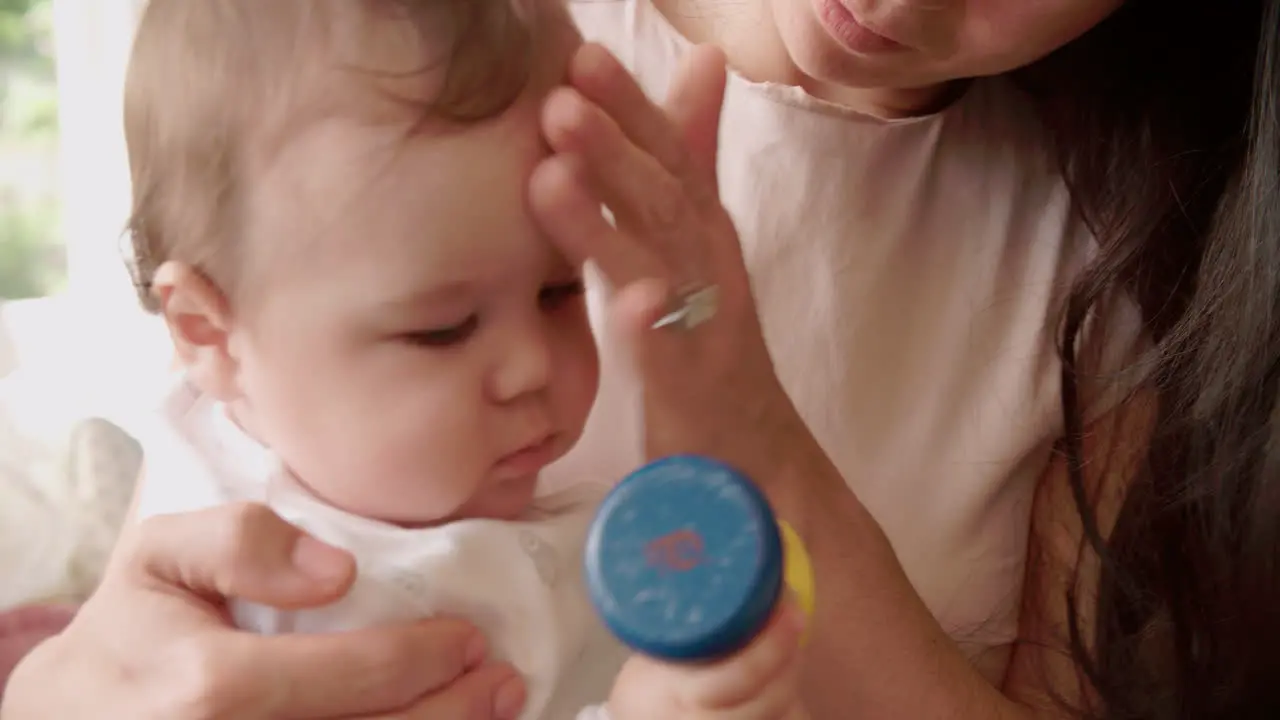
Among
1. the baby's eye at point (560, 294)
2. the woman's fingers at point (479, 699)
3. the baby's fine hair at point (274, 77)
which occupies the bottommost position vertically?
the woman's fingers at point (479, 699)

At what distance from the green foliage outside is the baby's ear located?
231 millimetres

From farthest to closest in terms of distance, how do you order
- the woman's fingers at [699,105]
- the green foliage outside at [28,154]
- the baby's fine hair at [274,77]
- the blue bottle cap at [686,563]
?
1. the green foliage outside at [28,154]
2. the woman's fingers at [699,105]
3. the baby's fine hair at [274,77]
4. the blue bottle cap at [686,563]

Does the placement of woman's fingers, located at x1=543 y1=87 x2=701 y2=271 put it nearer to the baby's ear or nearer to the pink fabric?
the baby's ear

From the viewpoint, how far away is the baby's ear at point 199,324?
0.54m

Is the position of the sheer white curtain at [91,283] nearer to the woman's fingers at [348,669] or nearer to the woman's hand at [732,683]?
the woman's fingers at [348,669]

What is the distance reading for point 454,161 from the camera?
52cm

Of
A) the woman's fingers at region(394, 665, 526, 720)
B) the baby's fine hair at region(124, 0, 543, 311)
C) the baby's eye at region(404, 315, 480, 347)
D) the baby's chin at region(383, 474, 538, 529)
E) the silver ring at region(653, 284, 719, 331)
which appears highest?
the baby's fine hair at region(124, 0, 543, 311)

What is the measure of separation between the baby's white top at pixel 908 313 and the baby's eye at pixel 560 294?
0.67 feet

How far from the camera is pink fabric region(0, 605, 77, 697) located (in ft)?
2.17

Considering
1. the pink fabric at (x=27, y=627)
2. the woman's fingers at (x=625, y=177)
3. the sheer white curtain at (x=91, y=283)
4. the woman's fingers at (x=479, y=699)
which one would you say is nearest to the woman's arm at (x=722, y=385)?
the woman's fingers at (x=625, y=177)

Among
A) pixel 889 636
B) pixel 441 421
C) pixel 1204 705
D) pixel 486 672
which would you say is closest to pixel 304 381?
pixel 441 421

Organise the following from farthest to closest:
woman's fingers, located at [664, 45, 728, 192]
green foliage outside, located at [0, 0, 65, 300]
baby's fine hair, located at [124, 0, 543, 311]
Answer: green foliage outside, located at [0, 0, 65, 300]
woman's fingers, located at [664, 45, 728, 192]
baby's fine hair, located at [124, 0, 543, 311]

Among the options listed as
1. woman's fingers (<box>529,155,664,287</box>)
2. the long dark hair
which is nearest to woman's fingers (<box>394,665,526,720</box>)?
woman's fingers (<box>529,155,664,287</box>)

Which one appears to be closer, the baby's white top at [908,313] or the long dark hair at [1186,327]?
the long dark hair at [1186,327]
